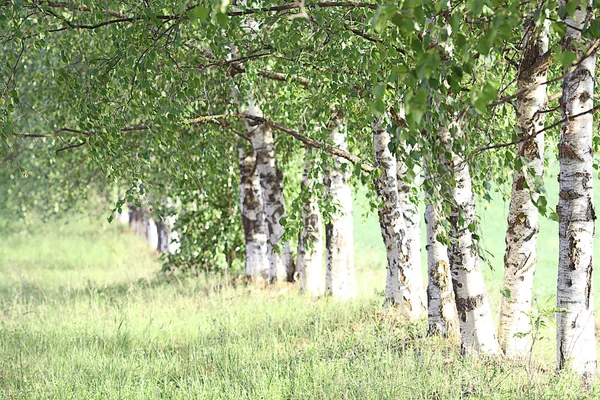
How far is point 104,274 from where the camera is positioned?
18.9 metres

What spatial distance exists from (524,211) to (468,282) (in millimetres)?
845

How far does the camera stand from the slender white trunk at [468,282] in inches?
233

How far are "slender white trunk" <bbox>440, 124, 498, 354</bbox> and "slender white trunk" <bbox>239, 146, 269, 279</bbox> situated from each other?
6.40 m

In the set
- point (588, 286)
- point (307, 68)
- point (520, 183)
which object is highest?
point (307, 68)

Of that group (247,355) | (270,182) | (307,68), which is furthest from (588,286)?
(270,182)

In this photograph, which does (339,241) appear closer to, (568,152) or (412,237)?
(412,237)

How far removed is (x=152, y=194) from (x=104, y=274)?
292 cm

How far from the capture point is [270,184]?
11344 millimetres

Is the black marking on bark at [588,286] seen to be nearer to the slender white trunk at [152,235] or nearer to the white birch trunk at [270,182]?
the white birch trunk at [270,182]

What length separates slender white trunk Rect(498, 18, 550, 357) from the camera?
19.4 ft

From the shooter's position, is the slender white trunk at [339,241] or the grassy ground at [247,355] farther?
the slender white trunk at [339,241]

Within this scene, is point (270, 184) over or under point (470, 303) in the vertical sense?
over

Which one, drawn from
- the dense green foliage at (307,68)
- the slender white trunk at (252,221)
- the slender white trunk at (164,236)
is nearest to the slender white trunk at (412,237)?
the dense green foliage at (307,68)

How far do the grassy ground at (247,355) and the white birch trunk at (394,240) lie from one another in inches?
12.7
